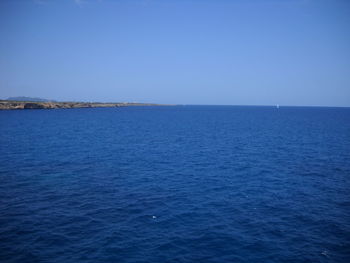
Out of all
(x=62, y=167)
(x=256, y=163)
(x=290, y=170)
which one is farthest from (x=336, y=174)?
(x=62, y=167)

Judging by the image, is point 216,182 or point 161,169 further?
point 161,169

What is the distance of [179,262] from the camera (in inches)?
676

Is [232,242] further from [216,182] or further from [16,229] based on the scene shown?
[16,229]

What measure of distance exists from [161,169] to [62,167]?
1615cm

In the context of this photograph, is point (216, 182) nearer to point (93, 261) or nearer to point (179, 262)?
point (179, 262)

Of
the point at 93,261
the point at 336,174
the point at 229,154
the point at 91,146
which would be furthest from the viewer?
the point at 91,146

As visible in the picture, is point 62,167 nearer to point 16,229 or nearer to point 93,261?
point 16,229

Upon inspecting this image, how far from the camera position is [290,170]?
132 feet

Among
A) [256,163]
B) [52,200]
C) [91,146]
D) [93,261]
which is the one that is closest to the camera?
[93,261]

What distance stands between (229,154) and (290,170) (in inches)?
561

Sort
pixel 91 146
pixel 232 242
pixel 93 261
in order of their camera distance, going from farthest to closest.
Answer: pixel 91 146, pixel 232 242, pixel 93 261

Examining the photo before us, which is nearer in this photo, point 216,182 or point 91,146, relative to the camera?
point 216,182

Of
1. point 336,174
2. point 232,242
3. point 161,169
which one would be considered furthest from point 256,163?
point 232,242

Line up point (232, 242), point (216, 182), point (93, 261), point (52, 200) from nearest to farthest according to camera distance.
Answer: point (93, 261)
point (232, 242)
point (52, 200)
point (216, 182)
